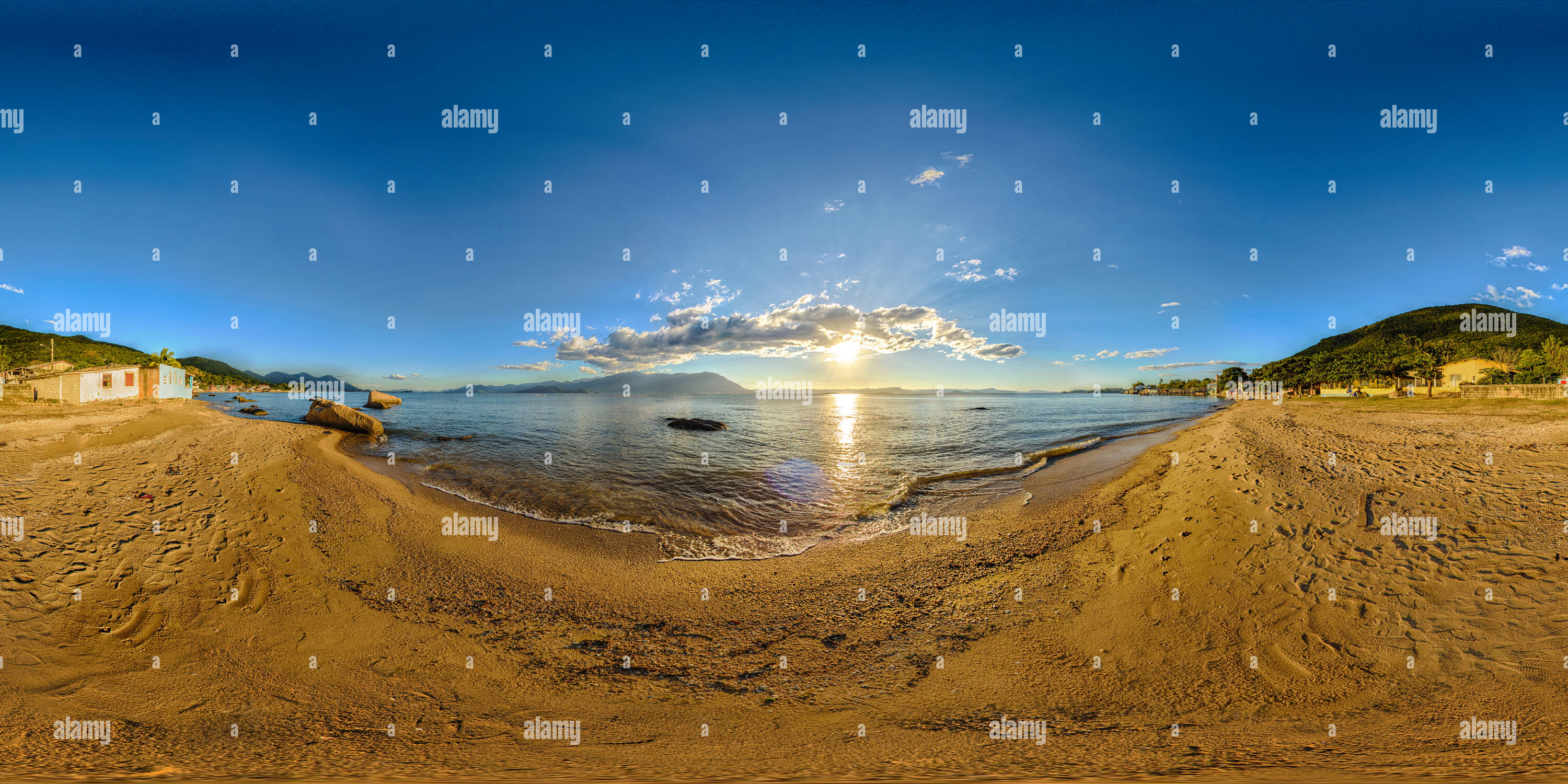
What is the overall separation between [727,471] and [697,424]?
19.7 m

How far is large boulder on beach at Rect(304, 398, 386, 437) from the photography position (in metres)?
31.0

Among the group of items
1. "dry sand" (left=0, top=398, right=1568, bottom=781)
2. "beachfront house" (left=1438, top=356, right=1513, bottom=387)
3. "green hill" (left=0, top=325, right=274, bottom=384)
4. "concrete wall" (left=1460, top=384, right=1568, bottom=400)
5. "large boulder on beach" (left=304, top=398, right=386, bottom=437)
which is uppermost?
"green hill" (left=0, top=325, right=274, bottom=384)

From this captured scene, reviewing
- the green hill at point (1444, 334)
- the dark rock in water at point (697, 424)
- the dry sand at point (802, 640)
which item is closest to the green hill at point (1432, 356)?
the green hill at point (1444, 334)

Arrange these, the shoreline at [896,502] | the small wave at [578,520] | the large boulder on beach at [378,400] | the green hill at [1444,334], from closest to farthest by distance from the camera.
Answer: the shoreline at [896,502] < the small wave at [578,520] < the large boulder on beach at [378,400] < the green hill at [1444,334]

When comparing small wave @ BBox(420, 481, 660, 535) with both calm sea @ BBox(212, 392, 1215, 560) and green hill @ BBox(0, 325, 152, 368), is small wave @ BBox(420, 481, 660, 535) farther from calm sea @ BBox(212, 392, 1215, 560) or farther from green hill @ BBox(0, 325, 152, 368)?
green hill @ BBox(0, 325, 152, 368)

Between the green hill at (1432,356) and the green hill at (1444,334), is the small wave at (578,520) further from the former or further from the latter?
the green hill at (1444,334)

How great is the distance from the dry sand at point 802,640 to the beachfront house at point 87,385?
2031 inches

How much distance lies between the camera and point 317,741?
192 inches

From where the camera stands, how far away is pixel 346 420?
31.2m

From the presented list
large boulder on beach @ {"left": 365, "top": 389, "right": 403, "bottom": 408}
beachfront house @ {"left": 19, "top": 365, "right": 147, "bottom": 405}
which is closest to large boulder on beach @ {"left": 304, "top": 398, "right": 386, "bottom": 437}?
large boulder on beach @ {"left": 365, "top": 389, "right": 403, "bottom": 408}

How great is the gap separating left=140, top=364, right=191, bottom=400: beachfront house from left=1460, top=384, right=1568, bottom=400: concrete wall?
13610cm

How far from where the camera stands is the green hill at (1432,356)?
63.6m

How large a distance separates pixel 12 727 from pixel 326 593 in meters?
3.31

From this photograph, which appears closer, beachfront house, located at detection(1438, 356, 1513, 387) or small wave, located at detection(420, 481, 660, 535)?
small wave, located at detection(420, 481, 660, 535)
